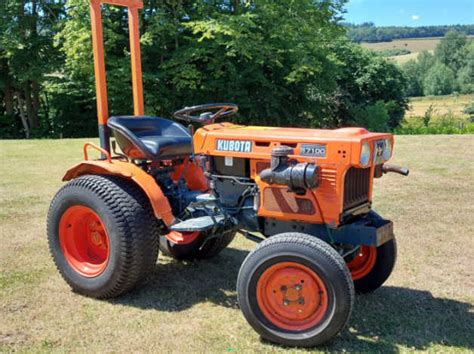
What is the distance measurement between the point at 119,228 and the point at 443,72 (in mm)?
63755

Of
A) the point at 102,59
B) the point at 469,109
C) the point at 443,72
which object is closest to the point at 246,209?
the point at 102,59

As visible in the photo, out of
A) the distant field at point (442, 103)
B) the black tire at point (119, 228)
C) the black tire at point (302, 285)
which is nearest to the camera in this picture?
the black tire at point (302, 285)

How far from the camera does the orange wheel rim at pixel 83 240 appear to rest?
13.5ft

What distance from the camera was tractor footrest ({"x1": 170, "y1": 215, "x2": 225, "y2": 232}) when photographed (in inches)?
150

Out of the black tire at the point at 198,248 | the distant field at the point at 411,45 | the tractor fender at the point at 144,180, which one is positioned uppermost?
the distant field at the point at 411,45

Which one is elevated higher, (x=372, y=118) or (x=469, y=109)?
(x=372, y=118)

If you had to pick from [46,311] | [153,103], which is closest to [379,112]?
[153,103]

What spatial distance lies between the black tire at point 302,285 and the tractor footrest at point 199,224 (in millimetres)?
602

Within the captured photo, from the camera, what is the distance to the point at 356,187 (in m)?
3.59

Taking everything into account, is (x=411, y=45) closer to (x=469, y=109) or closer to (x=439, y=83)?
(x=439, y=83)

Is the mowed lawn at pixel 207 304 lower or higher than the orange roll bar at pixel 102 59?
lower

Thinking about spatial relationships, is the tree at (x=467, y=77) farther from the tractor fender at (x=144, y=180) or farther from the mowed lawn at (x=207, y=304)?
the tractor fender at (x=144, y=180)

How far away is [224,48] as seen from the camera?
20.9 metres

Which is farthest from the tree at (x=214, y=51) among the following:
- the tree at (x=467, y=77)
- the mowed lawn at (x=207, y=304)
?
the tree at (x=467, y=77)
